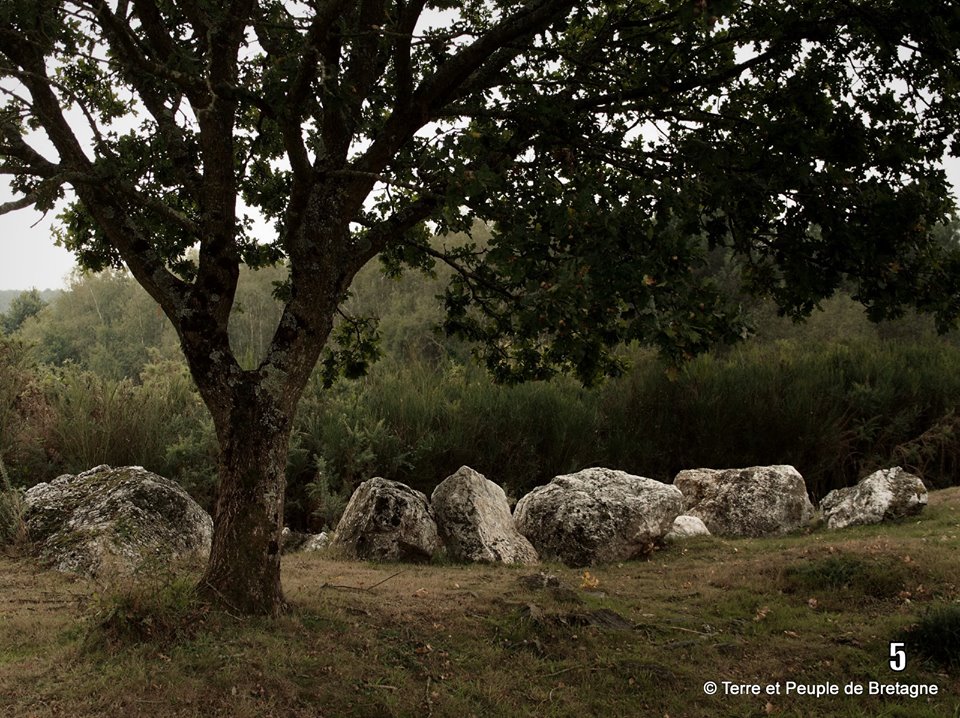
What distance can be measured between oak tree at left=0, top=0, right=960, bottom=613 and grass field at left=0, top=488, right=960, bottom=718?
712 mm

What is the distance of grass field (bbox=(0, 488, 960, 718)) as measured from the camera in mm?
5312

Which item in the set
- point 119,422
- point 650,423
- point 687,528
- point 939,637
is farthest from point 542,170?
point 650,423

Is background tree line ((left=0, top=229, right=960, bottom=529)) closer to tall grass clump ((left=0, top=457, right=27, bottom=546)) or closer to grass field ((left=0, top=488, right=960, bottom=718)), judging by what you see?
tall grass clump ((left=0, top=457, right=27, bottom=546))

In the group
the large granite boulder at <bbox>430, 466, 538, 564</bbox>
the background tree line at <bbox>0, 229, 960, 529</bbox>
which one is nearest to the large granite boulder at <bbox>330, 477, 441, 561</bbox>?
the large granite boulder at <bbox>430, 466, 538, 564</bbox>

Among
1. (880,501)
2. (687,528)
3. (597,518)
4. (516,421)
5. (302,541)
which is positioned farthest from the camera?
(516,421)

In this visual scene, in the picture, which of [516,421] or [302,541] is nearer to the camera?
[302,541]

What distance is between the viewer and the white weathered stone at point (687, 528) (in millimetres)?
11398

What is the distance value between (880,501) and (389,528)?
7125mm

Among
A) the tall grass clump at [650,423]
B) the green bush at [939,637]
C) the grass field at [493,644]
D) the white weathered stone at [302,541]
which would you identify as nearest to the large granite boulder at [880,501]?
the grass field at [493,644]

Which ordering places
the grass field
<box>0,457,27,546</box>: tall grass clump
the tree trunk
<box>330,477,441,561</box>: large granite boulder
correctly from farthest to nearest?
1. <box>330,477,441,561</box>: large granite boulder
2. <box>0,457,27,546</box>: tall grass clump
3. the tree trunk
4. the grass field

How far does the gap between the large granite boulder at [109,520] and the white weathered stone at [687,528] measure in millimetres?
6414

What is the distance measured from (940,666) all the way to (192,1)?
329 inches

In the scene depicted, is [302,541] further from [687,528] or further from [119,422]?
[687,528]

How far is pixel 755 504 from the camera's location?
39.4ft
